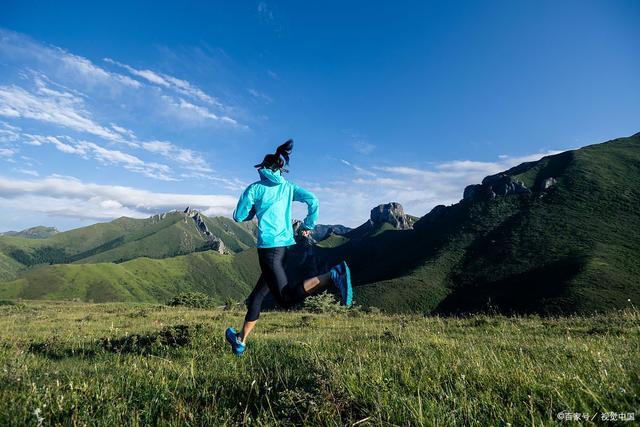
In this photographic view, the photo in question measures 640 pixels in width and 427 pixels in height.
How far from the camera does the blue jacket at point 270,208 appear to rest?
6164mm

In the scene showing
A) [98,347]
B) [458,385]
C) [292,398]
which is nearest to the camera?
[292,398]

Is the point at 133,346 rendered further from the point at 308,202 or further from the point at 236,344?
the point at 308,202

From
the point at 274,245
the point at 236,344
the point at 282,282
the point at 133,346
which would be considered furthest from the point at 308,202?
the point at 133,346

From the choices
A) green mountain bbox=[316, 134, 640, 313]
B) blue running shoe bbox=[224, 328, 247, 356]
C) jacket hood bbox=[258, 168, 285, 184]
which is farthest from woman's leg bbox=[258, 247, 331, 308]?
green mountain bbox=[316, 134, 640, 313]

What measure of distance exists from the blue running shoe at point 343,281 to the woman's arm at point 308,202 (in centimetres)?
129

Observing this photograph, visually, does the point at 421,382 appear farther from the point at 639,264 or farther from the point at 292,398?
the point at 639,264

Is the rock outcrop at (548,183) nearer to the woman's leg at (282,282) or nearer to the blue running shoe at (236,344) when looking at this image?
the woman's leg at (282,282)

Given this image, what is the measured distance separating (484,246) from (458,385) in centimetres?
15894

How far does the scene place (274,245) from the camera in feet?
20.1

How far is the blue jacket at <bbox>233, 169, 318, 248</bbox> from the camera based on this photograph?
6.16 metres

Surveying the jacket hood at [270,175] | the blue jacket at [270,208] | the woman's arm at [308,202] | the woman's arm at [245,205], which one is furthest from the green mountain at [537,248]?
the woman's arm at [245,205]

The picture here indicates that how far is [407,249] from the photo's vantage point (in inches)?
7564

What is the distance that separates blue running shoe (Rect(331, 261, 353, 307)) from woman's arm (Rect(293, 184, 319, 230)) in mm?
1295

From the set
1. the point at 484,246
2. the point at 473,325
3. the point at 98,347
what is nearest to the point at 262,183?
the point at 98,347
